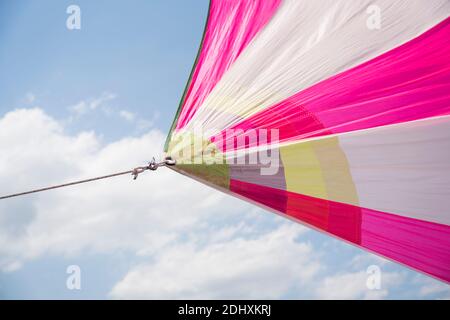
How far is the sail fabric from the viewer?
3.76 meters

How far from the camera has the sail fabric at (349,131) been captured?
3.76 meters

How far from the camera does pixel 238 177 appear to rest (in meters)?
3.77

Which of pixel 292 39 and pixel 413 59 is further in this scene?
pixel 292 39

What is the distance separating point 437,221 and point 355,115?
1030 mm

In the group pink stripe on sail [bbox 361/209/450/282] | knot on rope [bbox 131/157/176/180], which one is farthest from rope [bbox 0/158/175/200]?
pink stripe on sail [bbox 361/209/450/282]

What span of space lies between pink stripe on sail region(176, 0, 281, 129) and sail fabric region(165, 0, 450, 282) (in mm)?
252

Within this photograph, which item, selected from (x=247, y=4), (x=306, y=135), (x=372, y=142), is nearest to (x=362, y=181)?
(x=372, y=142)

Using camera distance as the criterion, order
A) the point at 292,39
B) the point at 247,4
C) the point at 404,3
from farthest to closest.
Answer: the point at 247,4
the point at 292,39
the point at 404,3

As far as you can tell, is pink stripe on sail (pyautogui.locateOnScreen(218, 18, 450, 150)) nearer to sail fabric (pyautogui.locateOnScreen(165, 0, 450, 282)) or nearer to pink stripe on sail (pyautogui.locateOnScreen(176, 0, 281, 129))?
sail fabric (pyautogui.locateOnScreen(165, 0, 450, 282))

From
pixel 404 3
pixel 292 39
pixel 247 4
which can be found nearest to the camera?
pixel 404 3

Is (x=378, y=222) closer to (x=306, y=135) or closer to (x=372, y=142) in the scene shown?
(x=372, y=142)

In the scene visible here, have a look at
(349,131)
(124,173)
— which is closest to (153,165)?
(124,173)

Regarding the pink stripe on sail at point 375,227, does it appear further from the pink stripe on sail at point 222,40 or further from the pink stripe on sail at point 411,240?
the pink stripe on sail at point 222,40

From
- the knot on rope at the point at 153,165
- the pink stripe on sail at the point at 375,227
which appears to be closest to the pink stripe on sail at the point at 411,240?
the pink stripe on sail at the point at 375,227
